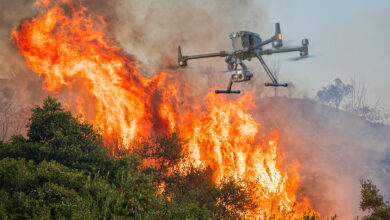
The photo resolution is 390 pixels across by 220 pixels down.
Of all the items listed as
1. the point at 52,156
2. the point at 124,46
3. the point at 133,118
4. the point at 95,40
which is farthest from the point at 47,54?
the point at 52,156

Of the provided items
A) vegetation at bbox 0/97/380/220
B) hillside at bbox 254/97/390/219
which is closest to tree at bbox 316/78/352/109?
hillside at bbox 254/97/390/219

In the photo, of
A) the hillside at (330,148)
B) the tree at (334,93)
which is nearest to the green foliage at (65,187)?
the hillside at (330,148)

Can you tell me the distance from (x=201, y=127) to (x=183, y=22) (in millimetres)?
21386

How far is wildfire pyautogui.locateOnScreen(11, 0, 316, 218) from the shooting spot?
47750 mm

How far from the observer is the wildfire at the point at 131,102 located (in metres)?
47.8

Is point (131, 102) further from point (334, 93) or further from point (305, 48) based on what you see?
point (334, 93)

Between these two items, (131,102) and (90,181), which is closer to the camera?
(90,181)

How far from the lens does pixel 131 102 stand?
54.2 meters

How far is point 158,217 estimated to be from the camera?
22422 mm

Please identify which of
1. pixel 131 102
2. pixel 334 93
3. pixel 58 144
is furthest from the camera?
pixel 334 93

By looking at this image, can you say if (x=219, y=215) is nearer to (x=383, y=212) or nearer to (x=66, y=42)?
(x=383, y=212)

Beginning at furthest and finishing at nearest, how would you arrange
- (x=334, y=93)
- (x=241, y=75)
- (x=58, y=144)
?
(x=334, y=93) → (x=58, y=144) → (x=241, y=75)

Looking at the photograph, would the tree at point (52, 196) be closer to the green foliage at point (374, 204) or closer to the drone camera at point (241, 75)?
the drone camera at point (241, 75)

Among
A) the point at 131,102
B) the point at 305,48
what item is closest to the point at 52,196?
the point at 305,48
